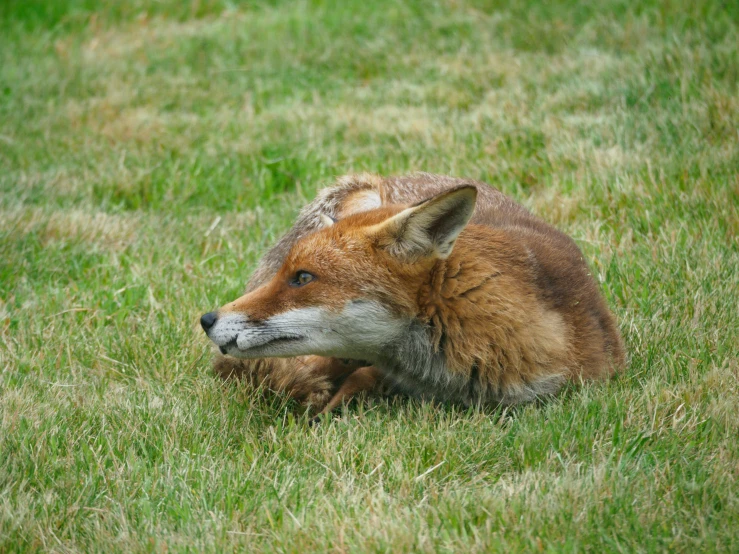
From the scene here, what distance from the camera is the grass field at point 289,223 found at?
3650 mm

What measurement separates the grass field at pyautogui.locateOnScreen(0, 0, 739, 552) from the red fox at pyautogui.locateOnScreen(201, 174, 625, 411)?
205 millimetres

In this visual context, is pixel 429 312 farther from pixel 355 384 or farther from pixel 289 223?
pixel 289 223

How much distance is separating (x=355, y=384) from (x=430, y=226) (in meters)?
1.23

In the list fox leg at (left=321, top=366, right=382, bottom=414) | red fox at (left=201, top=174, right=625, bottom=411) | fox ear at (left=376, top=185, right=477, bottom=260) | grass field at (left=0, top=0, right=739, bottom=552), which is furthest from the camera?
fox leg at (left=321, top=366, right=382, bottom=414)

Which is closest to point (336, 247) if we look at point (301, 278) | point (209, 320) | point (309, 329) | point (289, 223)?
point (301, 278)

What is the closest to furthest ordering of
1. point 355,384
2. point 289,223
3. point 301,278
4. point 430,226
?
point 430,226 < point 301,278 < point 355,384 < point 289,223

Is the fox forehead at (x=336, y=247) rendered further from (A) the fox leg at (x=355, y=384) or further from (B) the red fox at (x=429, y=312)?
(A) the fox leg at (x=355, y=384)

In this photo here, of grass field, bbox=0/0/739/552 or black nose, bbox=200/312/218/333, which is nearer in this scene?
grass field, bbox=0/0/739/552

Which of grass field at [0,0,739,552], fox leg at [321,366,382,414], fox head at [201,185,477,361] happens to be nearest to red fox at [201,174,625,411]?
fox head at [201,185,477,361]

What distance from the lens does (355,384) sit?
5121 mm

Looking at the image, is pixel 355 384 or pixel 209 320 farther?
pixel 355 384

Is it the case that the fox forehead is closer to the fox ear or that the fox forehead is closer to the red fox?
the red fox

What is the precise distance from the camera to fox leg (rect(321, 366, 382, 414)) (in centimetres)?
505

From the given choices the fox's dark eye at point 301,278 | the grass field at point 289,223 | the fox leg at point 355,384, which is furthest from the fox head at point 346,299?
the fox leg at point 355,384
